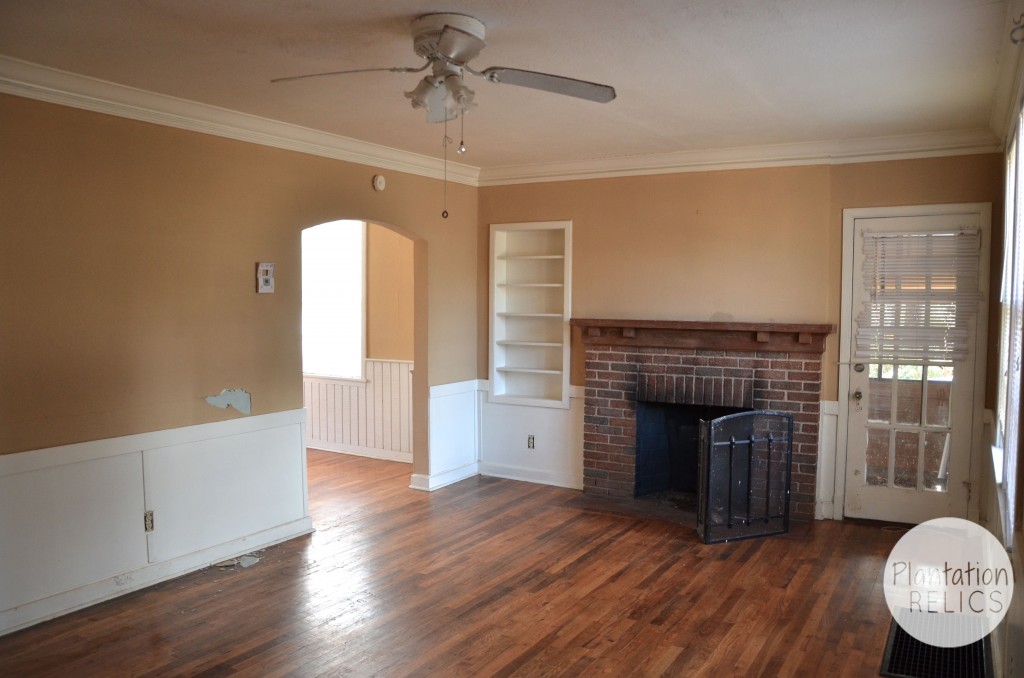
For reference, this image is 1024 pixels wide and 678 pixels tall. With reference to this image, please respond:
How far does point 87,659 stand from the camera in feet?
10.4

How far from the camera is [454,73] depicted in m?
2.90

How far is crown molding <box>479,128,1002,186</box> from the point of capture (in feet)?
15.4

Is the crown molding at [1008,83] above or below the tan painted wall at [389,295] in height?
above

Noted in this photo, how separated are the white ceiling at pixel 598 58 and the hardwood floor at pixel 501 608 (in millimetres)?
2623

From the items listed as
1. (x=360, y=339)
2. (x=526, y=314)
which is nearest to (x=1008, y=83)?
(x=526, y=314)

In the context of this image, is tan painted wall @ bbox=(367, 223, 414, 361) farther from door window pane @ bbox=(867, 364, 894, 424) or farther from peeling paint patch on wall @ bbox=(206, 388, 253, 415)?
door window pane @ bbox=(867, 364, 894, 424)

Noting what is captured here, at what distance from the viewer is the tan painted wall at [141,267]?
3.46 metres

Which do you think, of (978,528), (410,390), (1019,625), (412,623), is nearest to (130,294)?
(412,623)

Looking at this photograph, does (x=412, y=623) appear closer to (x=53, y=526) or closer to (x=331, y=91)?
(x=53, y=526)

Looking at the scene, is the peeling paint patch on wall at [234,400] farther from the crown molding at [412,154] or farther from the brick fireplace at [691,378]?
the brick fireplace at [691,378]

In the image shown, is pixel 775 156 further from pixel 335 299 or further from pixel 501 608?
pixel 335 299

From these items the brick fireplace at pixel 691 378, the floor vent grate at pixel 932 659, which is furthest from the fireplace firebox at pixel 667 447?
the floor vent grate at pixel 932 659

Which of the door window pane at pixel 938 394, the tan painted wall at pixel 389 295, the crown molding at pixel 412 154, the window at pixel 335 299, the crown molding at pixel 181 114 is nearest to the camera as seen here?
the crown molding at pixel 181 114

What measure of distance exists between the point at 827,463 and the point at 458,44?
3.93 metres
